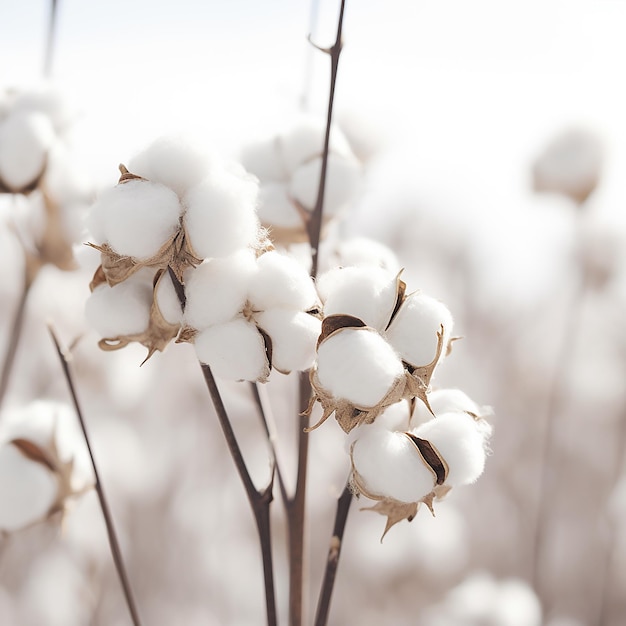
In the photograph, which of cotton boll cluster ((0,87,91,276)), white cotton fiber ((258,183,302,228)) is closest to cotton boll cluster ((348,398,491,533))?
white cotton fiber ((258,183,302,228))

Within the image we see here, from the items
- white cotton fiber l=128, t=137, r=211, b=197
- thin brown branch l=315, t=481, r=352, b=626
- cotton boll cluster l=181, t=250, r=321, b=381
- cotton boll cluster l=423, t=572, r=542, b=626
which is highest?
white cotton fiber l=128, t=137, r=211, b=197

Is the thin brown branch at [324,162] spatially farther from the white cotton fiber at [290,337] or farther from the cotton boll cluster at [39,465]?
the cotton boll cluster at [39,465]

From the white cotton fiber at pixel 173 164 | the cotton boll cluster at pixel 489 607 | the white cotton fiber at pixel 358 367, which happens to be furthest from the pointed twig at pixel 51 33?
the cotton boll cluster at pixel 489 607

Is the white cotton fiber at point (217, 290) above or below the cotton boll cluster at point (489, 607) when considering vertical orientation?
above

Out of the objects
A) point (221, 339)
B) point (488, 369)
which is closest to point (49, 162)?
point (221, 339)

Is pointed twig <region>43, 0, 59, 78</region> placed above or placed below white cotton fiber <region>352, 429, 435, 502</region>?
above

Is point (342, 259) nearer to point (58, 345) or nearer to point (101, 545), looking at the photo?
point (58, 345)

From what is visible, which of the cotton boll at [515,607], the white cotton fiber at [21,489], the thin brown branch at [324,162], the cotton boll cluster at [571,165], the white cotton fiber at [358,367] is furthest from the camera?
the cotton boll cluster at [571,165]

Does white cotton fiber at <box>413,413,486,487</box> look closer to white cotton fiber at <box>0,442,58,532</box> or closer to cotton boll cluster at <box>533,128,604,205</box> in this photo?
white cotton fiber at <box>0,442,58,532</box>

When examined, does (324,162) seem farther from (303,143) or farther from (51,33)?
(51,33)

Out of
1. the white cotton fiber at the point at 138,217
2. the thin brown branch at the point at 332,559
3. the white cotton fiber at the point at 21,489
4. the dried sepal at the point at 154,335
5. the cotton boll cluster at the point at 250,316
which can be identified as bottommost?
the white cotton fiber at the point at 21,489
